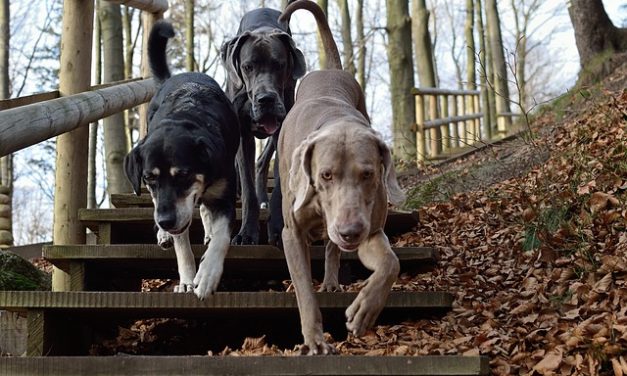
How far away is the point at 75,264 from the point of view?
466 cm

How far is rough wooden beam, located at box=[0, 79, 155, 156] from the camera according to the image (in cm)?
365

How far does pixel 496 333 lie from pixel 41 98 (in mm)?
3331

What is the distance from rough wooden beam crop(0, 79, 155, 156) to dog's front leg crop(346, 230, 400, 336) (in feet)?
5.53

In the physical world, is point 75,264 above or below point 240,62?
below

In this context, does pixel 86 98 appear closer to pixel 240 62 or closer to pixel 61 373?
pixel 240 62

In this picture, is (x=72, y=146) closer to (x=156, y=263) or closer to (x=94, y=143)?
(x=156, y=263)

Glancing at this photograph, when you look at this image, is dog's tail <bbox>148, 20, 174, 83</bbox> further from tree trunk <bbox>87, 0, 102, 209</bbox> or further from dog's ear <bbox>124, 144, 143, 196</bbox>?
tree trunk <bbox>87, 0, 102, 209</bbox>

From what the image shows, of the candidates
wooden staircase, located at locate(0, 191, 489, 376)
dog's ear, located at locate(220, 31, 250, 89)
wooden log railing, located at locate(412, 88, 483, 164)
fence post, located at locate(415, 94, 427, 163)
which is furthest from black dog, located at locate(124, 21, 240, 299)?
fence post, located at locate(415, 94, 427, 163)

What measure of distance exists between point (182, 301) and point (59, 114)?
1318mm

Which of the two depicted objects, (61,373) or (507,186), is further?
(507,186)

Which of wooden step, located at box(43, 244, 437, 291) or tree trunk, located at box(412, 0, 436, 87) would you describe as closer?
wooden step, located at box(43, 244, 437, 291)

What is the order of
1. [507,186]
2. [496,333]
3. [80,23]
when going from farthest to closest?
[507,186]
[80,23]
[496,333]

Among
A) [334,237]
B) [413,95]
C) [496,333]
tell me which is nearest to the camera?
[334,237]

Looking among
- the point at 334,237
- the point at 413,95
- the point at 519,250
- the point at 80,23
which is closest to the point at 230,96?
the point at 80,23
